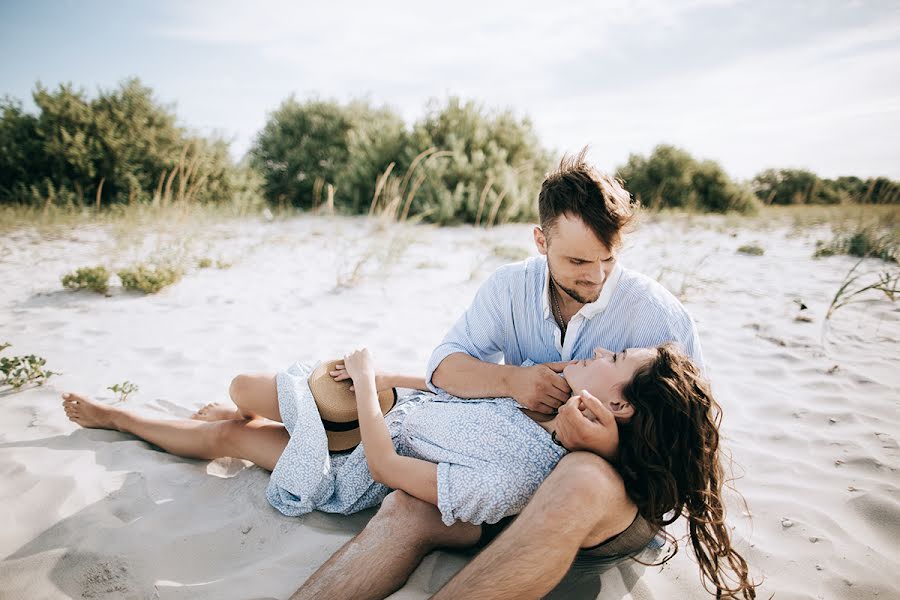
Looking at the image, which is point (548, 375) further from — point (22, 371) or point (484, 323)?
point (22, 371)

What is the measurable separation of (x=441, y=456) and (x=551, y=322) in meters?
0.89

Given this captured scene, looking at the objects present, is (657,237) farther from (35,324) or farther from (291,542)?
(35,324)

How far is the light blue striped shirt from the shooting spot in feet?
6.93

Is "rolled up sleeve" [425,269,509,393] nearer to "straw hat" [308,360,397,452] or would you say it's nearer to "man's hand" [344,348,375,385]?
"man's hand" [344,348,375,385]

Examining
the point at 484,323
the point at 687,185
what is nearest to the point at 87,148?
the point at 484,323

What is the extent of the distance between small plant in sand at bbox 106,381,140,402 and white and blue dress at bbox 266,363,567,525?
1.26 m

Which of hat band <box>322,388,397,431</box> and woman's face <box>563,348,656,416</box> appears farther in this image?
hat band <box>322,388,397,431</box>

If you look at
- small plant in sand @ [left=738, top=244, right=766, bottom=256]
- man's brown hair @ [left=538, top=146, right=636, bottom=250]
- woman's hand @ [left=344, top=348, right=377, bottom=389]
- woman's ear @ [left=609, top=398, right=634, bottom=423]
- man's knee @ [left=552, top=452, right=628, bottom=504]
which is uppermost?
man's brown hair @ [left=538, top=146, right=636, bottom=250]

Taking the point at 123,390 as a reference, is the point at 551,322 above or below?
above

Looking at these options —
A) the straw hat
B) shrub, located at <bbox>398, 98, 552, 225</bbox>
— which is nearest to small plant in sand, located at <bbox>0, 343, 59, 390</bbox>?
the straw hat

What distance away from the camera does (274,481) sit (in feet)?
6.64

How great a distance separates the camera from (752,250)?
6.51 meters

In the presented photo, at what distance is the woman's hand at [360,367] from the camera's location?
207cm

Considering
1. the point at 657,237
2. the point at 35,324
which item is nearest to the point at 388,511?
the point at 35,324
